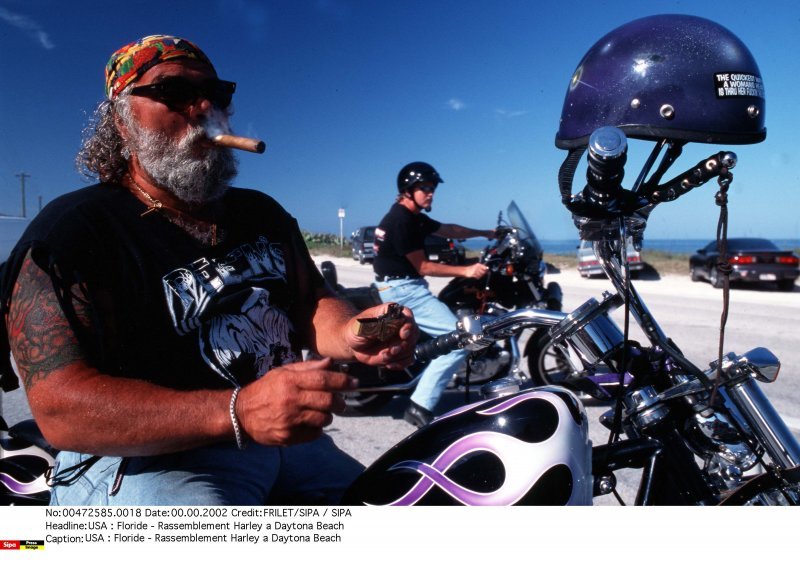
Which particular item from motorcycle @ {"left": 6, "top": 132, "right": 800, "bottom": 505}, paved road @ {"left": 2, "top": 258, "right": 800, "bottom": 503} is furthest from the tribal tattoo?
paved road @ {"left": 2, "top": 258, "right": 800, "bottom": 503}

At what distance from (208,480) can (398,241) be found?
313 centimetres

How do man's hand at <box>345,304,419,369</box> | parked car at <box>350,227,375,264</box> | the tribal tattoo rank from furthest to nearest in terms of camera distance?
parked car at <box>350,227,375,264</box>, man's hand at <box>345,304,419,369</box>, the tribal tattoo

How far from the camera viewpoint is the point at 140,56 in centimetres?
149

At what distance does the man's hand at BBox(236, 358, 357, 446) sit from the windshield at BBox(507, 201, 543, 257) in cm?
382

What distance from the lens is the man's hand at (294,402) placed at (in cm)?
104

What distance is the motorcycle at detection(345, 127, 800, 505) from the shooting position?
113 cm

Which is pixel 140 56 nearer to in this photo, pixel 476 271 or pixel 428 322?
pixel 428 322

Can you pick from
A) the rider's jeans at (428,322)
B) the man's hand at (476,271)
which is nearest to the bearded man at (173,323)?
the rider's jeans at (428,322)

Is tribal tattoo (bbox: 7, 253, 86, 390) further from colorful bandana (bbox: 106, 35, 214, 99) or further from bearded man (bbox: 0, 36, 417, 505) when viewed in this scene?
colorful bandana (bbox: 106, 35, 214, 99)

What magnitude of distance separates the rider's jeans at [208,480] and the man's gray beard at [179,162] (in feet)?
2.22

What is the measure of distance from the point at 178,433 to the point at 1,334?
498mm

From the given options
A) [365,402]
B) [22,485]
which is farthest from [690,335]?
[22,485]

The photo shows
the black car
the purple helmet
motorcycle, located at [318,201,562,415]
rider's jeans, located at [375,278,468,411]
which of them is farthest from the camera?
the black car
